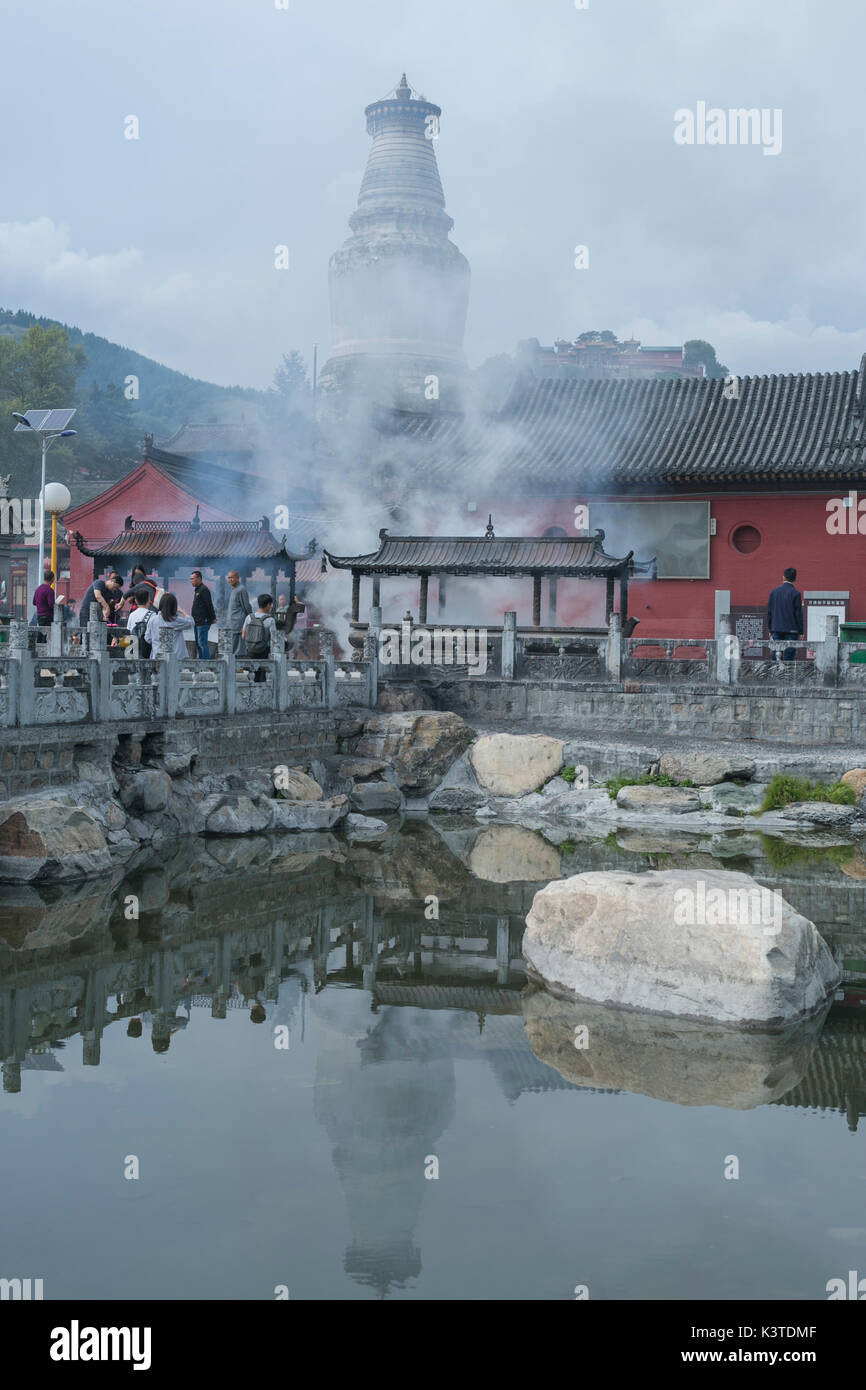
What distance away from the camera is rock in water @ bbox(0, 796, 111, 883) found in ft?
39.9

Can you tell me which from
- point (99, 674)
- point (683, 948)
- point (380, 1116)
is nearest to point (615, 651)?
point (99, 674)

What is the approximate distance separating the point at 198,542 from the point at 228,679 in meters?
11.4

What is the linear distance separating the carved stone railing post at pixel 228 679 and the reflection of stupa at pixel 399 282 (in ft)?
104

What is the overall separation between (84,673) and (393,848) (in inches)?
169

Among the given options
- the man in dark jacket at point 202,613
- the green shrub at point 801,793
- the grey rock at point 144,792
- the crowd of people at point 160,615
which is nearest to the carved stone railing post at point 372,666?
the crowd of people at point 160,615

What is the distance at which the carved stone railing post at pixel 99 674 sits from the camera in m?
14.4

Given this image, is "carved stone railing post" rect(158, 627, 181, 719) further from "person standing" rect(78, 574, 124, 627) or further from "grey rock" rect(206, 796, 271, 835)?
"person standing" rect(78, 574, 124, 627)

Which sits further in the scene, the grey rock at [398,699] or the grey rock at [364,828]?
the grey rock at [398,699]

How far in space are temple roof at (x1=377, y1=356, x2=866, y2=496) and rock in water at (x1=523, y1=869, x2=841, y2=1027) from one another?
65.9 ft

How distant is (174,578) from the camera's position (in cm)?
2933

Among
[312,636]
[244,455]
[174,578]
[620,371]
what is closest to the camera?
[312,636]

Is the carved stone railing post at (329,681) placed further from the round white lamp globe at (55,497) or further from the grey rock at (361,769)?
the round white lamp globe at (55,497)

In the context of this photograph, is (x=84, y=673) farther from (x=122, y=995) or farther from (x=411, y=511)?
(x=411, y=511)
